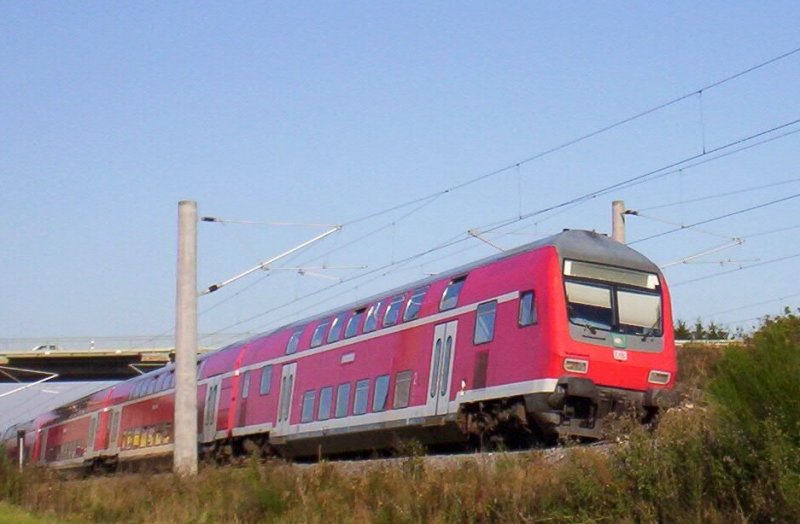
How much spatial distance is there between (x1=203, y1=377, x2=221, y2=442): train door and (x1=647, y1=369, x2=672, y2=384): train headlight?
1499 centimetres

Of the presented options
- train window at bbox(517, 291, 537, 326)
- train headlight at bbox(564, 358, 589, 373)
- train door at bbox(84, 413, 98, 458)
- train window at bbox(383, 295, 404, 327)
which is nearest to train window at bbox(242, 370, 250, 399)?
train window at bbox(383, 295, 404, 327)

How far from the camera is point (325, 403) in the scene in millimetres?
25297

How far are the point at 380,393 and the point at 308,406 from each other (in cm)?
366

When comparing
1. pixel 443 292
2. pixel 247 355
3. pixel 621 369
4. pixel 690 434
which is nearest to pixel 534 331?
pixel 621 369

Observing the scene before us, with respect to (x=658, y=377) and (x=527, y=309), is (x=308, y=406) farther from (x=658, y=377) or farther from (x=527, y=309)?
(x=658, y=377)

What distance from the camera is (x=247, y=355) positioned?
30422mm

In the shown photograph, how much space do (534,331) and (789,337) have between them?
24.8 feet

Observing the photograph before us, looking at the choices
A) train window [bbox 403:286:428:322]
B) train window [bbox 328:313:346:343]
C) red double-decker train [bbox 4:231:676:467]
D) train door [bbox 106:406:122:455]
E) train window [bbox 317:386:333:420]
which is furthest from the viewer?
train door [bbox 106:406:122:455]

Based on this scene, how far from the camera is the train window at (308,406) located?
25922mm

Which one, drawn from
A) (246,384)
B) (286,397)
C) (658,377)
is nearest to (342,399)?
(286,397)

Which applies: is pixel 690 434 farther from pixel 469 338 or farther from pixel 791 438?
pixel 469 338

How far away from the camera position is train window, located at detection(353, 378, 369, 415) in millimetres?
23453

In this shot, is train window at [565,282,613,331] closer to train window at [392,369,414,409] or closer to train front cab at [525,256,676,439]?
train front cab at [525,256,676,439]

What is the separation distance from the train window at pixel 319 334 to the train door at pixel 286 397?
94 centimetres
